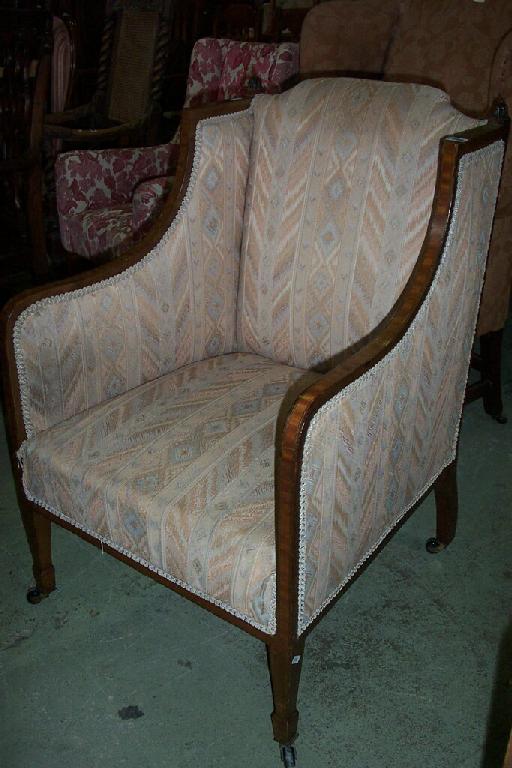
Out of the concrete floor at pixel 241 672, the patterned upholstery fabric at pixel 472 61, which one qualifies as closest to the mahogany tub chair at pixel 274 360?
the concrete floor at pixel 241 672

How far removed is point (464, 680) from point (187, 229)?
1066 mm

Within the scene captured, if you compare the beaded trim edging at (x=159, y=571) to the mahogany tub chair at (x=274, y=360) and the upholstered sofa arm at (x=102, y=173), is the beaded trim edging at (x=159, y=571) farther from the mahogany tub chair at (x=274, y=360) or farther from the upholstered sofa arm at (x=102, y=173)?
the upholstered sofa arm at (x=102, y=173)

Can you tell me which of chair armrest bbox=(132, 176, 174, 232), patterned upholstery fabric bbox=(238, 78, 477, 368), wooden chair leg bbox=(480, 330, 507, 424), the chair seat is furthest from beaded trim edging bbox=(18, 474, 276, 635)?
wooden chair leg bbox=(480, 330, 507, 424)

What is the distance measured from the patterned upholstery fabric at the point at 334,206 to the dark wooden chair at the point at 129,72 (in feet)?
6.38

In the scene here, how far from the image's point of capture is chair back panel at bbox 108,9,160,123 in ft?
11.9

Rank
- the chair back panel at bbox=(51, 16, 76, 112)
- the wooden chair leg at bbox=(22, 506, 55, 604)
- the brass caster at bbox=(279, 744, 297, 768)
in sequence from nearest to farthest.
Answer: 1. the brass caster at bbox=(279, 744, 297, 768)
2. the wooden chair leg at bbox=(22, 506, 55, 604)
3. the chair back panel at bbox=(51, 16, 76, 112)

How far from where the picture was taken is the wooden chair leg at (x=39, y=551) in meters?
1.60

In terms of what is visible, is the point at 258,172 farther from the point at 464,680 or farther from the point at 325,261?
the point at 464,680

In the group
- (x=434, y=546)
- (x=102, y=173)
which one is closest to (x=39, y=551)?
(x=434, y=546)

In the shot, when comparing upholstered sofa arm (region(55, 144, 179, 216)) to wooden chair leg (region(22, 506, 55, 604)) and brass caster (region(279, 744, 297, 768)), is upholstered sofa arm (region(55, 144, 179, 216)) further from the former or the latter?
brass caster (region(279, 744, 297, 768))

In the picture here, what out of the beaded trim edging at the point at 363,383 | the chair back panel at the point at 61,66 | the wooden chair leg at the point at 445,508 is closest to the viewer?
the beaded trim edging at the point at 363,383

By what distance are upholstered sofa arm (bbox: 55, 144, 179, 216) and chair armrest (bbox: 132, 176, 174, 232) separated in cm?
46

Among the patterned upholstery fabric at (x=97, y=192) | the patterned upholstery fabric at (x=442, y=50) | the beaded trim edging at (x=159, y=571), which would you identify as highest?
the patterned upholstery fabric at (x=442, y=50)

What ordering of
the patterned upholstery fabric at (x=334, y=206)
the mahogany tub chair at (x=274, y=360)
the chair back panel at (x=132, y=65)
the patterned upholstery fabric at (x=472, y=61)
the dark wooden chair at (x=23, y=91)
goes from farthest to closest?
1. the chair back panel at (x=132, y=65)
2. the dark wooden chair at (x=23, y=91)
3. the patterned upholstery fabric at (x=472, y=61)
4. the patterned upholstery fabric at (x=334, y=206)
5. the mahogany tub chair at (x=274, y=360)
